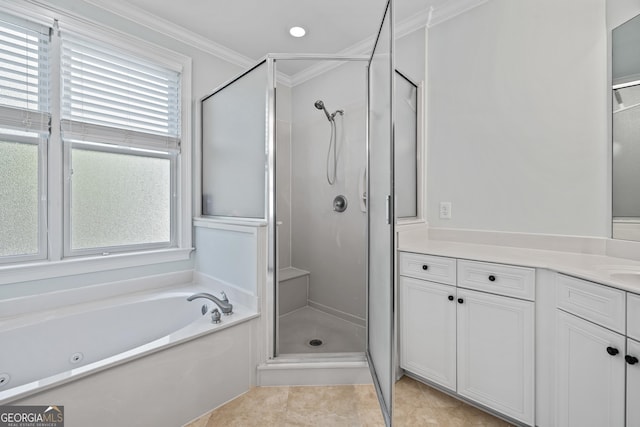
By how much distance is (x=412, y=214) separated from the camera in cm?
213

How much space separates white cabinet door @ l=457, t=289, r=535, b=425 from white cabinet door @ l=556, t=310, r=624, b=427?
0.38 feet

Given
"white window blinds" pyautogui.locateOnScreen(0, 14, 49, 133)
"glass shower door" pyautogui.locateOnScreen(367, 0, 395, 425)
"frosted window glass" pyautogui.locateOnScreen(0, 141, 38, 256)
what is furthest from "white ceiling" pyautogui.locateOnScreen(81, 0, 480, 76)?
"frosted window glass" pyautogui.locateOnScreen(0, 141, 38, 256)

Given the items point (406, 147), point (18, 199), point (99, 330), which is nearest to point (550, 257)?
point (406, 147)

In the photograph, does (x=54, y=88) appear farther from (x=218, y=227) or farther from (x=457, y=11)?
(x=457, y=11)

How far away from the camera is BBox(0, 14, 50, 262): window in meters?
1.64

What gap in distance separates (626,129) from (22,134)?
3354mm

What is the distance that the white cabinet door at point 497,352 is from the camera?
1355 millimetres

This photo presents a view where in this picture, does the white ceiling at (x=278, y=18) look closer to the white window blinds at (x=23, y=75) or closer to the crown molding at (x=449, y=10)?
the crown molding at (x=449, y=10)

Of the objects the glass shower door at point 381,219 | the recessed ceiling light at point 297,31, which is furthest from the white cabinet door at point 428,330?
the recessed ceiling light at point 297,31

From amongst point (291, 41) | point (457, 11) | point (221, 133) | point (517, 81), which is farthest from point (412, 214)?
point (291, 41)

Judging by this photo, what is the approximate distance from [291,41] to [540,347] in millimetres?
2730

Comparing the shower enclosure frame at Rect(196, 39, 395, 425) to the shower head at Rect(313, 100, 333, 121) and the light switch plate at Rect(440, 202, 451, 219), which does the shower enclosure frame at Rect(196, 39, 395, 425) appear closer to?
the shower head at Rect(313, 100, 333, 121)

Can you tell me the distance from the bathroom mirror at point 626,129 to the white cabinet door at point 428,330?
904 mm

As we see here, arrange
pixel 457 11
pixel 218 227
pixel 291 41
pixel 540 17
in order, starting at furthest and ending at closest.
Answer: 1. pixel 291 41
2. pixel 218 227
3. pixel 457 11
4. pixel 540 17
